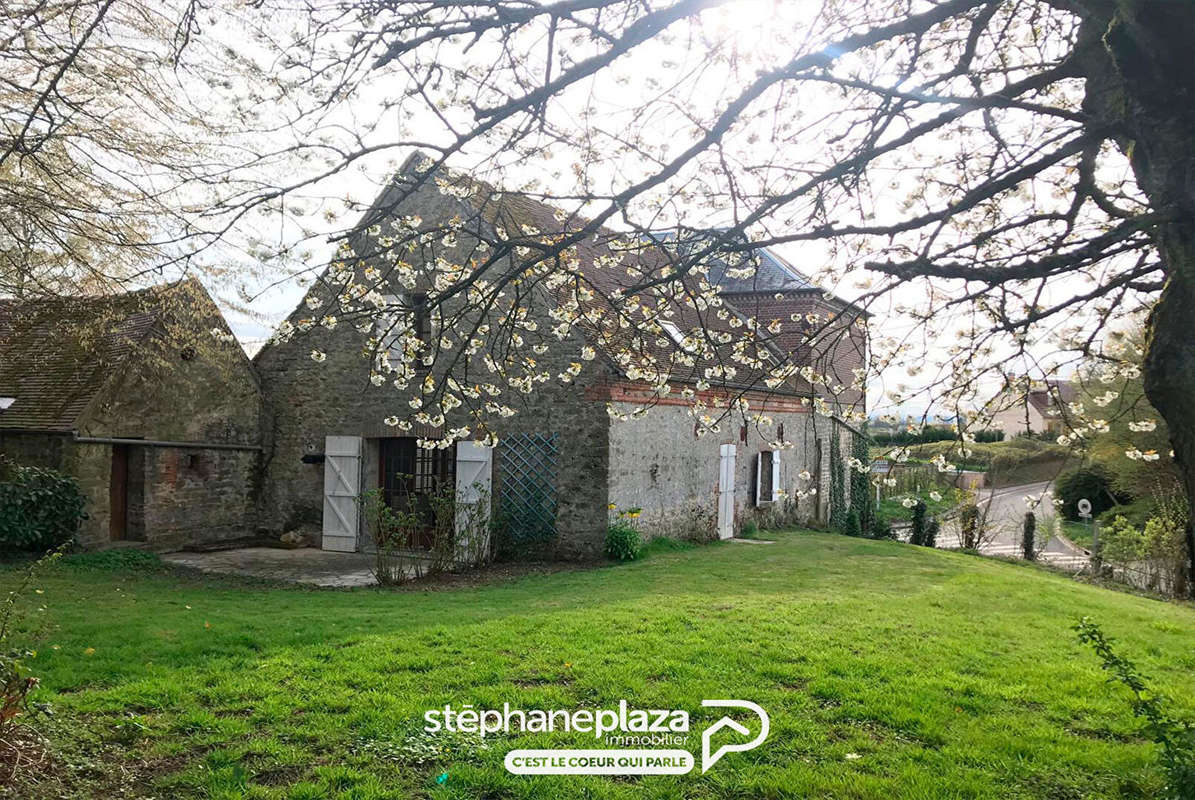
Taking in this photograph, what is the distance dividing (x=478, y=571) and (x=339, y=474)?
13.0 feet

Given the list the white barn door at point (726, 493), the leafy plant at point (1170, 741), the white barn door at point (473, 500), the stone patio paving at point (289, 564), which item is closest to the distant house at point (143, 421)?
the stone patio paving at point (289, 564)

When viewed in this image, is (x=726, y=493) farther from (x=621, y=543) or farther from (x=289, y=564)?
(x=289, y=564)

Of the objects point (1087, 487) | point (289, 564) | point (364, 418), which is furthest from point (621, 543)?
point (1087, 487)

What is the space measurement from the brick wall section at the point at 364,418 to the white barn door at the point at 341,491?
171 mm

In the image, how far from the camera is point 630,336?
5.18m

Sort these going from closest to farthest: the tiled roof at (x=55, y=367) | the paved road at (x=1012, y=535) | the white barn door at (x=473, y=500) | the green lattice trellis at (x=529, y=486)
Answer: the white barn door at (x=473, y=500)
the tiled roof at (x=55, y=367)
the green lattice trellis at (x=529, y=486)
the paved road at (x=1012, y=535)

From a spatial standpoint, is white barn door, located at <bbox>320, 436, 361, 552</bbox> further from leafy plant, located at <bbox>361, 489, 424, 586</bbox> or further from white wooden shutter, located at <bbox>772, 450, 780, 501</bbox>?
white wooden shutter, located at <bbox>772, 450, 780, 501</bbox>

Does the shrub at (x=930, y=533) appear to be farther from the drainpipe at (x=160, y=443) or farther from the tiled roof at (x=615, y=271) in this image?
the drainpipe at (x=160, y=443)

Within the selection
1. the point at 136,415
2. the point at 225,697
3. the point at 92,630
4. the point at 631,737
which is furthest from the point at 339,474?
the point at 631,737

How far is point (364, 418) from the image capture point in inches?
532

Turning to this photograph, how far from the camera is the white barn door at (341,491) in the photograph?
530 inches

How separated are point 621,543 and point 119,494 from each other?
26.2 ft

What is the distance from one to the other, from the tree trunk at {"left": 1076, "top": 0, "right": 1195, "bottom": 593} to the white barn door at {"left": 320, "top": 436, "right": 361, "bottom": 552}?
11954 mm

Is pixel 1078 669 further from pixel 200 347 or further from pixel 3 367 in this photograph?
pixel 3 367
